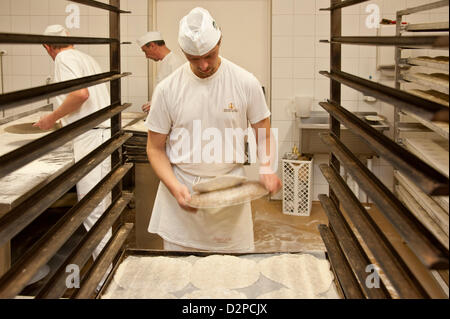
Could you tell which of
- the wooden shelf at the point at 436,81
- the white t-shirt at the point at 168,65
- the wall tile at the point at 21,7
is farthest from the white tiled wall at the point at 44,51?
the wooden shelf at the point at 436,81

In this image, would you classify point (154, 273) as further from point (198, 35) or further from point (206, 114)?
point (198, 35)

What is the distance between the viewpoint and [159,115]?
7.59 feet

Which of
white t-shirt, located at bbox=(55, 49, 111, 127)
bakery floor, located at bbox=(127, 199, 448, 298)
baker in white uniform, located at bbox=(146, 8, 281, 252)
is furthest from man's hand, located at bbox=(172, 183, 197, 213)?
bakery floor, located at bbox=(127, 199, 448, 298)

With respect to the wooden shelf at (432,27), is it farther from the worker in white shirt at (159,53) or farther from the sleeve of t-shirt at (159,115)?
the worker in white shirt at (159,53)

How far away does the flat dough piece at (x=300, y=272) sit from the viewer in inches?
60.3

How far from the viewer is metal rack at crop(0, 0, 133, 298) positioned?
3.15 feet

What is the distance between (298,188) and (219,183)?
3005 mm

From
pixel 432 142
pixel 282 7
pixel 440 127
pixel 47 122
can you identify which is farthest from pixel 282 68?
pixel 440 127

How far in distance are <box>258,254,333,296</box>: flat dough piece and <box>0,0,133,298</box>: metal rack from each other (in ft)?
1.59

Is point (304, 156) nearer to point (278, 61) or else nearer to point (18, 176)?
point (278, 61)

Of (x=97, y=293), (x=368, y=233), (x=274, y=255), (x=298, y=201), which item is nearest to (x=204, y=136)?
(x=274, y=255)

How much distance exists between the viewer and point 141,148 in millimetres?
3566

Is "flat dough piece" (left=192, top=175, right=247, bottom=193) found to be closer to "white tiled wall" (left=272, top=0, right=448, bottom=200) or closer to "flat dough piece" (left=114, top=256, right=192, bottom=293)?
"flat dough piece" (left=114, top=256, right=192, bottom=293)

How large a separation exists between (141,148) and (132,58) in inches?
74.3
